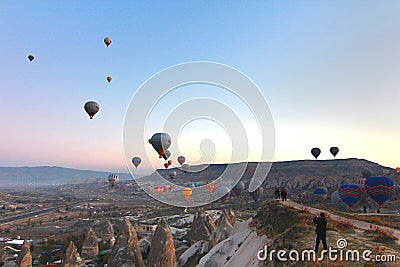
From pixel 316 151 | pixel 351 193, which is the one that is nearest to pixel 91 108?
pixel 351 193

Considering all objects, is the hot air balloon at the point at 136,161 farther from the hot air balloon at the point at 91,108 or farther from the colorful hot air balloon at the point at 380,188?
the colorful hot air balloon at the point at 380,188

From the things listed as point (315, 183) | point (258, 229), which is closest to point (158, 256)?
point (258, 229)

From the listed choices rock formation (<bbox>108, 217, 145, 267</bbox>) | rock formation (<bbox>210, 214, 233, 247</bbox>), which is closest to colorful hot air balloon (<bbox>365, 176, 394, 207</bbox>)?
rock formation (<bbox>210, 214, 233, 247</bbox>)

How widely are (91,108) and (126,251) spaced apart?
1569cm

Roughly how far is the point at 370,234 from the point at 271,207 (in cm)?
412

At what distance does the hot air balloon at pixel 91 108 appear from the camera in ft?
103

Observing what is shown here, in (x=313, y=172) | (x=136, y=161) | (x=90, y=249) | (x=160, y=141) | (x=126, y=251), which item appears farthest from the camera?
(x=313, y=172)

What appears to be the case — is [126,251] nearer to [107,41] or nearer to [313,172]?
[107,41]

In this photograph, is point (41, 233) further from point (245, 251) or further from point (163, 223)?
point (245, 251)

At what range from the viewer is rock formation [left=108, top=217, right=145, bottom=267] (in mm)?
20562

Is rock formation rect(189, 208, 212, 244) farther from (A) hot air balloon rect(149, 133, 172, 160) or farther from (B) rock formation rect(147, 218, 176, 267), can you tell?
(B) rock formation rect(147, 218, 176, 267)

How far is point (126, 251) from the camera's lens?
20797 mm

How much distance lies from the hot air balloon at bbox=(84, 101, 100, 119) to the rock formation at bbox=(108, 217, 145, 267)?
1426 centimetres

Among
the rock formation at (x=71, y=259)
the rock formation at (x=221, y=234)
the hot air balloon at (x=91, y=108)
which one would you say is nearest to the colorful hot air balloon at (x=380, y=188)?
the rock formation at (x=221, y=234)
